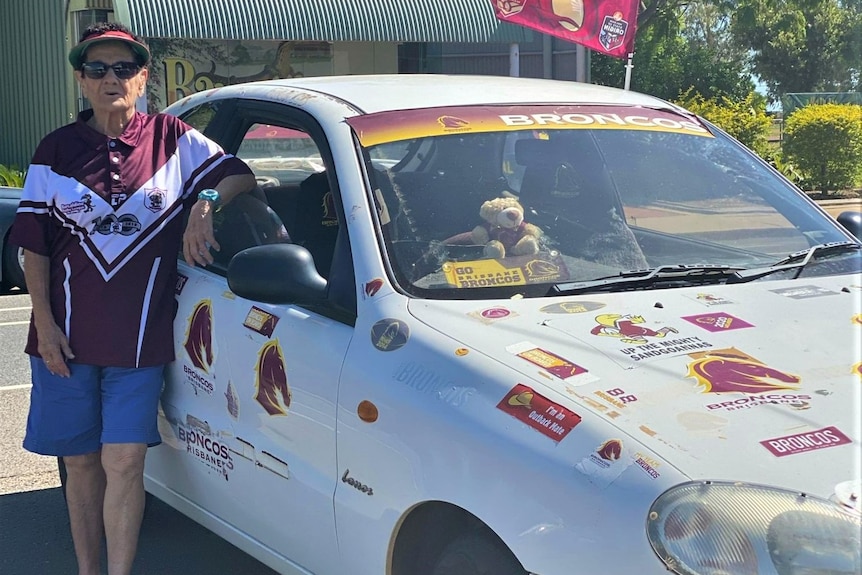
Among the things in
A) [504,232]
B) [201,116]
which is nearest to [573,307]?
[504,232]

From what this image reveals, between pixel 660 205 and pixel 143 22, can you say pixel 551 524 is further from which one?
pixel 143 22

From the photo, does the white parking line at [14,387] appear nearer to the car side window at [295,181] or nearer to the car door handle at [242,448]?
the car side window at [295,181]

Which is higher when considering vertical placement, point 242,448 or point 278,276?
point 278,276

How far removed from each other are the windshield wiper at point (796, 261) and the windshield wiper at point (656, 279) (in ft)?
0.10

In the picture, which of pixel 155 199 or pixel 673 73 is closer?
pixel 155 199

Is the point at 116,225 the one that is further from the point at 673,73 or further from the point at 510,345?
the point at 673,73

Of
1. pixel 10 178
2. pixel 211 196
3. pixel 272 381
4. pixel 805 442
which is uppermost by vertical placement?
pixel 211 196

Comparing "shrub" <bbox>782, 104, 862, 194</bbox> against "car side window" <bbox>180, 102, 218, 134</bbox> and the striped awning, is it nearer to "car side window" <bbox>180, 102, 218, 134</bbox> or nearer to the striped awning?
the striped awning

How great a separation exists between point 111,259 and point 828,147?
58.0ft

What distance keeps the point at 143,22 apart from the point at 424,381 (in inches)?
617

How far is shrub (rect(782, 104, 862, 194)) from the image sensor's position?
18828mm

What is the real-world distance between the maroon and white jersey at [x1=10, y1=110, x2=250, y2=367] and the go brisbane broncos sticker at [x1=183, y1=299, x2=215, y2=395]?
0.33 ft

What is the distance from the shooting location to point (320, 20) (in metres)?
18.4

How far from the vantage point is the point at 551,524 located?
2201 millimetres
